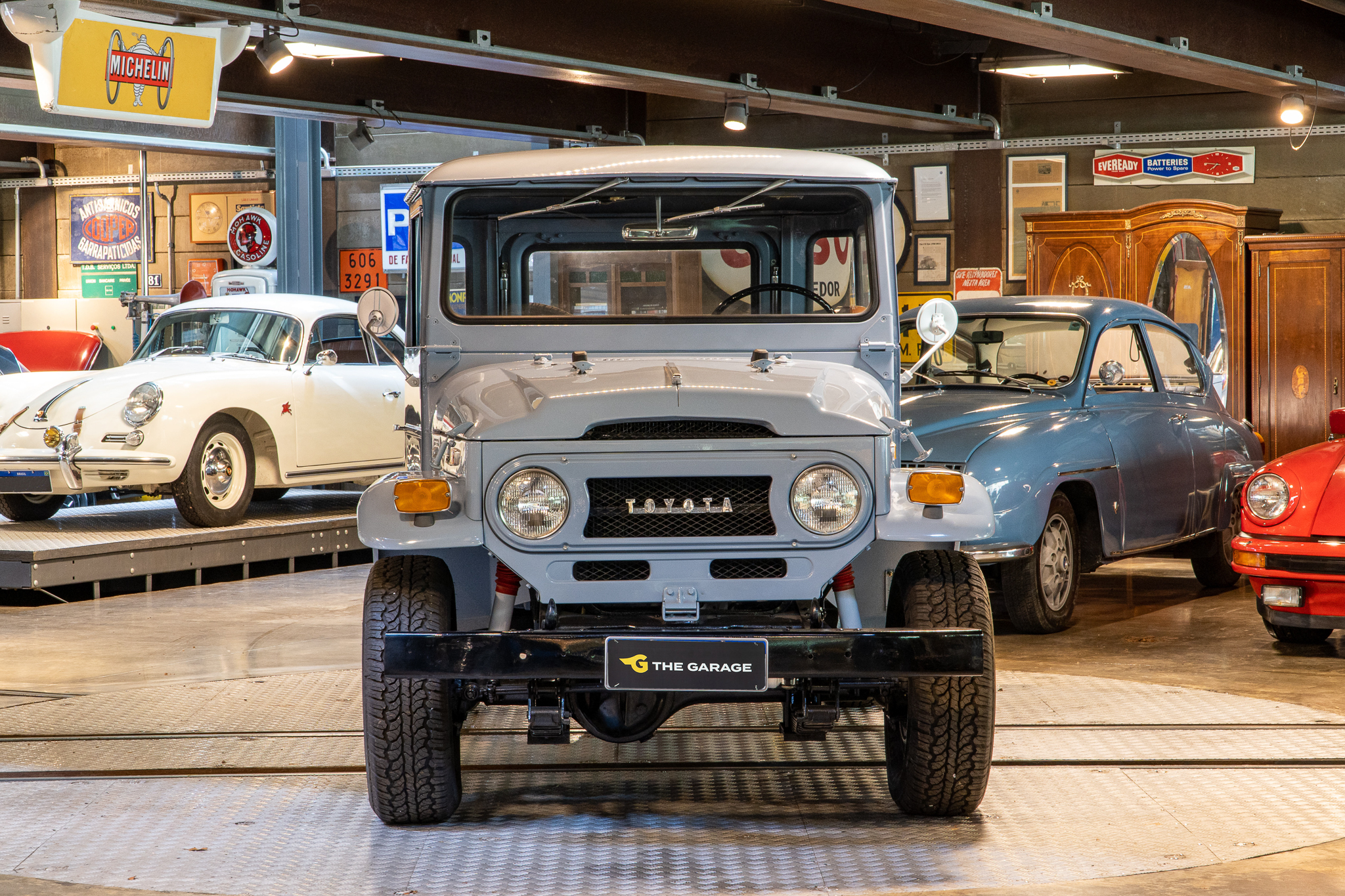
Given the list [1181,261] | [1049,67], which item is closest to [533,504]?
[1181,261]

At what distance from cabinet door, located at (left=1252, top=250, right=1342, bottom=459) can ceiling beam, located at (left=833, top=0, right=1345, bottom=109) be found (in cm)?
133

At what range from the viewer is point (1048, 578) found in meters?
6.90

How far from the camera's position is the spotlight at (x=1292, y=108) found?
10680 millimetres

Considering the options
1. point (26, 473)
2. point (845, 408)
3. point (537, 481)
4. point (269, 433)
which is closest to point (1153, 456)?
point (845, 408)

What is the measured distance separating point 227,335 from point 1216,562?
6509mm

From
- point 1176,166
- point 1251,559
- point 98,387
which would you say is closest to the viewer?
point 1251,559

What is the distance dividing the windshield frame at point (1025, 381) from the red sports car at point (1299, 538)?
106cm

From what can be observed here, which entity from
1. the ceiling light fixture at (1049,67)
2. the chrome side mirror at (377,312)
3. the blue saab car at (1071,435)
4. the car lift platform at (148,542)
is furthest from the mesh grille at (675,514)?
the ceiling light fixture at (1049,67)

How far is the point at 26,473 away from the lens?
27.9ft

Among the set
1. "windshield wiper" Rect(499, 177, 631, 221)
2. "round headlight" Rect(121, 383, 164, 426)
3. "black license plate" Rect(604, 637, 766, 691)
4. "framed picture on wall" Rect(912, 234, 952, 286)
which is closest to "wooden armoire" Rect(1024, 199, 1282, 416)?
"framed picture on wall" Rect(912, 234, 952, 286)

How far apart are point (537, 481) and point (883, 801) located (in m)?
1.42

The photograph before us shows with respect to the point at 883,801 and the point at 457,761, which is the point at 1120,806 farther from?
the point at 457,761

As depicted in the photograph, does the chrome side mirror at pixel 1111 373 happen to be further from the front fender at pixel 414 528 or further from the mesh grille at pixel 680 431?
the front fender at pixel 414 528

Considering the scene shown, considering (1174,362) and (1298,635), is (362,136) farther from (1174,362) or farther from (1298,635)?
(1298,635)
